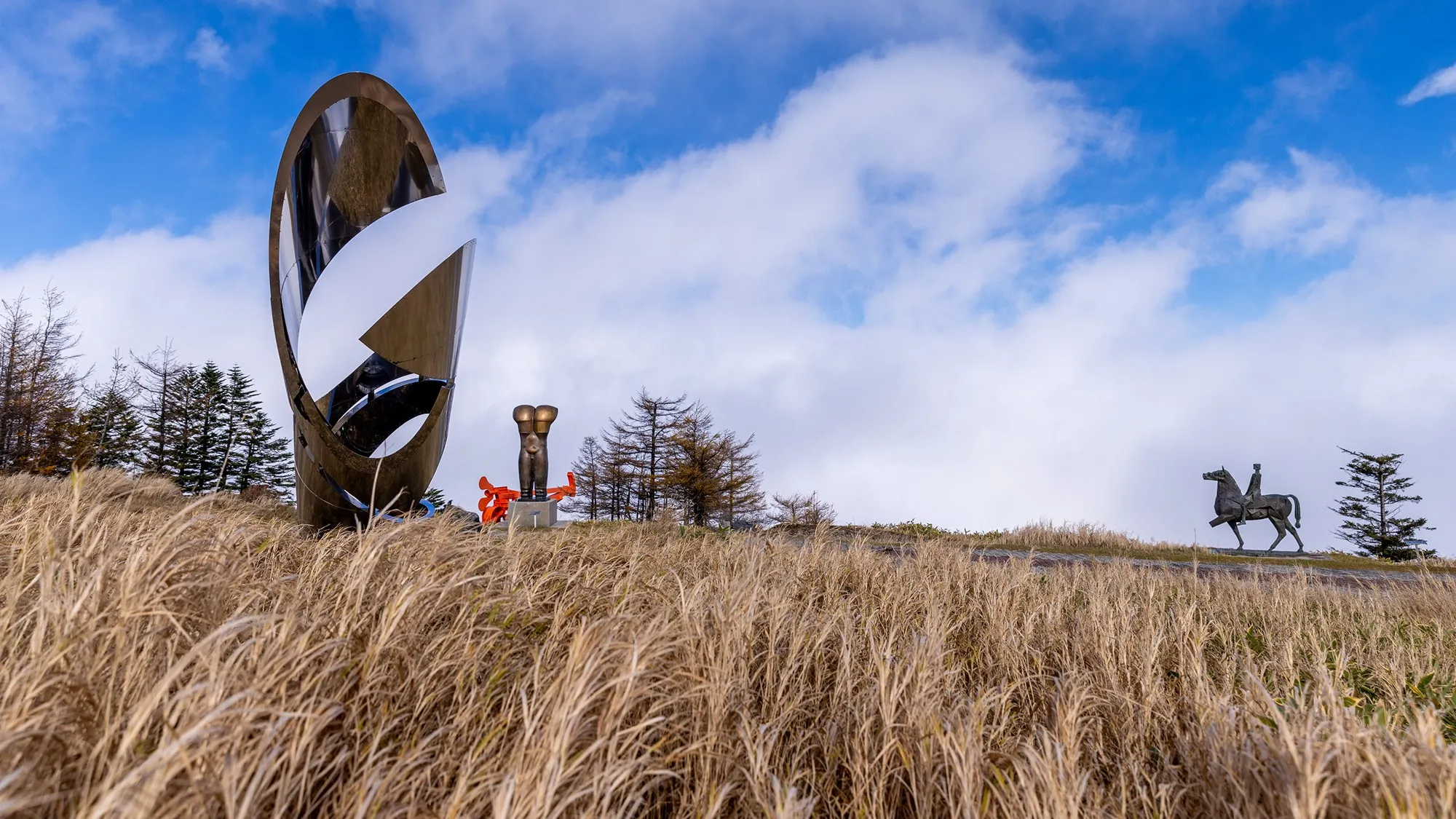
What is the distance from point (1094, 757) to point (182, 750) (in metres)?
3.01

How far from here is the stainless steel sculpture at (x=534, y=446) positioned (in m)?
15.1

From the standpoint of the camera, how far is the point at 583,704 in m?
2.04

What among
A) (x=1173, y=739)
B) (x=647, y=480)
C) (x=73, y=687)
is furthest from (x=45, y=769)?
(x=647, y=480)

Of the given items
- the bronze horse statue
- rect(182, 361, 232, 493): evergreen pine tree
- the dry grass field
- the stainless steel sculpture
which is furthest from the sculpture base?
rect(182, 361, 232, 493): evergreen pine tree

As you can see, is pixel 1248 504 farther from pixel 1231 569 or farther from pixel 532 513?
pixel 532 513

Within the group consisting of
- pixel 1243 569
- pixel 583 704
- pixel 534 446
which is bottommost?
pixel 1243 569

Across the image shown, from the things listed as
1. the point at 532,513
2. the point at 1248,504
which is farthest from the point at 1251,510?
the point at 532,513

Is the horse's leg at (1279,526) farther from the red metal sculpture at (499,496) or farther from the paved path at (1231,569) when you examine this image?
the red metal sculpture at (499,496)

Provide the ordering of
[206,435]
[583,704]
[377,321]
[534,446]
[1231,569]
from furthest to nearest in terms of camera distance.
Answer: [206,435] < [534,446] < [1231,569] < [377,321] < [583,704]

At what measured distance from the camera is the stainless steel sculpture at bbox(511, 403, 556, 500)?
15133mm

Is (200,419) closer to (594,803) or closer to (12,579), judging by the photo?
(12,579)

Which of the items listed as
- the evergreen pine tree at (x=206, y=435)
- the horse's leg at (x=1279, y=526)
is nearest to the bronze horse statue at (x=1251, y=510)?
the horse's leg at (x=1279, y=526)

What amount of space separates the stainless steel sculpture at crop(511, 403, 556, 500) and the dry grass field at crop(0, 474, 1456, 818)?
1065 centimetres

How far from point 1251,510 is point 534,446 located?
604 inches
